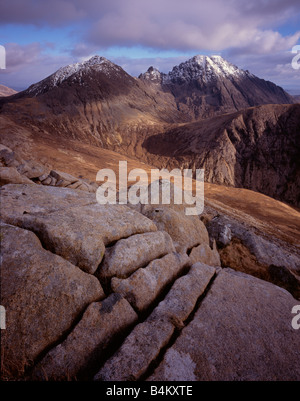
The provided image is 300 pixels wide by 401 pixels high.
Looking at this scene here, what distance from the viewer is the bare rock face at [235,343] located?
8.28ft

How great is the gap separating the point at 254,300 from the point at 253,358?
1.15 metres

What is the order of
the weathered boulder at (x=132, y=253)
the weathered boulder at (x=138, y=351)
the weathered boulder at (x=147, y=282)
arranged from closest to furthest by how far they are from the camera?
the weathered boulder at (x=138, y=351) → the weathered boulder at (x=147, y=282) → the weathered boulder at (x=132, y=253)

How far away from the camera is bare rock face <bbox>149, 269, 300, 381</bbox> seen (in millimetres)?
2523

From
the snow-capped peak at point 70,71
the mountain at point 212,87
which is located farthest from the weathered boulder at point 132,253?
the mountain at point 212,87

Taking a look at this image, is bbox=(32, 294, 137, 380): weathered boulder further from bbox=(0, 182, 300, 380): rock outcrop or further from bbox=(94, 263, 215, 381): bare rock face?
bbox=(94, 263, 215, 381): bare rock face

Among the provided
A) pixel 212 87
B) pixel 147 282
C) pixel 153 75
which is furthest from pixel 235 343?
pixel 153 75

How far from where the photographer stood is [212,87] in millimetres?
78375

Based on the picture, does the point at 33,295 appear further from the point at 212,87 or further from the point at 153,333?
the point at 212,87

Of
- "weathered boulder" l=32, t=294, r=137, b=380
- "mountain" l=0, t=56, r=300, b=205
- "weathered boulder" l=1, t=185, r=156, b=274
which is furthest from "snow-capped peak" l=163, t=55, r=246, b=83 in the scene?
"weathered boulder" l=32, t=294, r=137, b=380

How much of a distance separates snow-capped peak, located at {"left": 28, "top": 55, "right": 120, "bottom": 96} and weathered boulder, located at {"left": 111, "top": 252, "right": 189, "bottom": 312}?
5322cm

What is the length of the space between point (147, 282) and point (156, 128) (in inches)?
1487

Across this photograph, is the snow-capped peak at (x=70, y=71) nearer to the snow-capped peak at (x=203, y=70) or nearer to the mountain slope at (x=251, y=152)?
the mountain slope at (x=251, y=152)

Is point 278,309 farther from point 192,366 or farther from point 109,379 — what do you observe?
point 109,379

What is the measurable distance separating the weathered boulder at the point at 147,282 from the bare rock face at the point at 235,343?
29.1 inches
